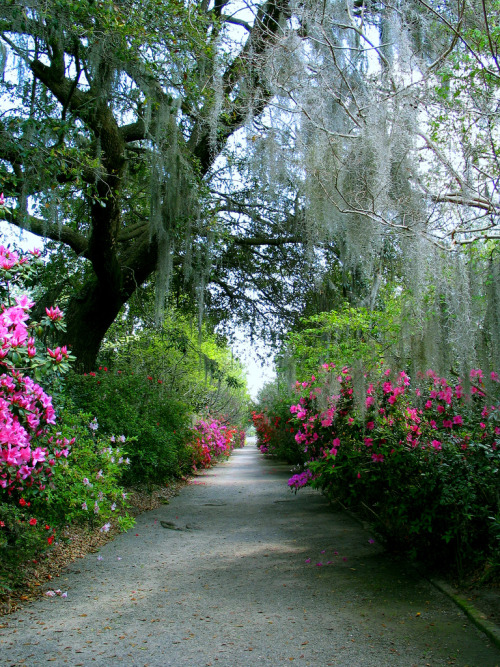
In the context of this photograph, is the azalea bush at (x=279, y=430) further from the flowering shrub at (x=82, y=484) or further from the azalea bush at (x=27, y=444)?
the azalea bush at (x=27, y=444)

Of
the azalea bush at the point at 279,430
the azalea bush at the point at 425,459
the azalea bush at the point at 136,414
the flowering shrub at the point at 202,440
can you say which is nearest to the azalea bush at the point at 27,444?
the azalea bush at the point at 136,414

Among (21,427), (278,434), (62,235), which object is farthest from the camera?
(278,434)

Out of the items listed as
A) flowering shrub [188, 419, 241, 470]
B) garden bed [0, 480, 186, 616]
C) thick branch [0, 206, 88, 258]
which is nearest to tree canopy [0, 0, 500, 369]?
Result: thick branch [0, 206, 88, 258]

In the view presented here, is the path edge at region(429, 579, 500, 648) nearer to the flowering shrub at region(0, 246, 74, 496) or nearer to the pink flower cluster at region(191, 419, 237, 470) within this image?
the flowering shrub at region(0, 246, 74, 496)

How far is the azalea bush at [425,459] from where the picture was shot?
3.18 metres

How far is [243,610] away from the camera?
308cm

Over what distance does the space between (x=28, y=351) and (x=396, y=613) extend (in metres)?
2.58

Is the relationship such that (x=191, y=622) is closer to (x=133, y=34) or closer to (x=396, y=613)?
(x=396, y=613)

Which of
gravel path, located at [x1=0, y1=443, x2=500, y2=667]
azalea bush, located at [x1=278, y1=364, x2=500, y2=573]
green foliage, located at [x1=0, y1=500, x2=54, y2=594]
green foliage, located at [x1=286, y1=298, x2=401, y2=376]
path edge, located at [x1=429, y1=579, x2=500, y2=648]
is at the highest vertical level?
green foliage, located at [x1=286, y1=298, x2=401, y2=376]

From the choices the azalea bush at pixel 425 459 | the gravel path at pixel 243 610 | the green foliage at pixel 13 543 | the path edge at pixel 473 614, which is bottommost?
the gravel path at pixel 243 610

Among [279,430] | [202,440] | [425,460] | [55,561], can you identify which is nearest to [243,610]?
[425,460]

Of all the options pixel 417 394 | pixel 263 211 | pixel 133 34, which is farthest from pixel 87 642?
pixel 263 211

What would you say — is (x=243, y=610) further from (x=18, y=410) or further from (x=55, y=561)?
(x=18, y=410)

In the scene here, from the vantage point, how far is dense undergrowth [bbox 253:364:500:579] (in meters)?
3.17
